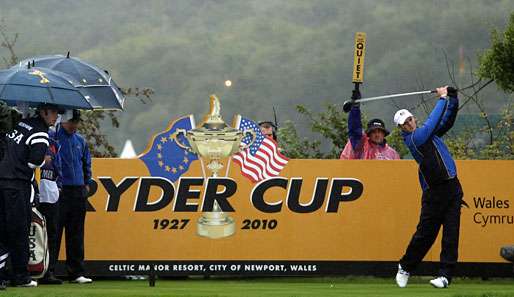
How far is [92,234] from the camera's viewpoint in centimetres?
1418

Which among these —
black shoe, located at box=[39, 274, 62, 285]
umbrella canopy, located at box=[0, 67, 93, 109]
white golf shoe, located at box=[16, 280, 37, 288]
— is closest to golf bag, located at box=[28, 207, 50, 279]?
black shoe, located at box=[39, 274, 62, 285]

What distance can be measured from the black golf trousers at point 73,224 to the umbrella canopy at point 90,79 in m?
1.03

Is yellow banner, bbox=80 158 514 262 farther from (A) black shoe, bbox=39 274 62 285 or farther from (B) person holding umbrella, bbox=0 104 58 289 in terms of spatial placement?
(B) person holding umbrella, bbox=0 104 58 289

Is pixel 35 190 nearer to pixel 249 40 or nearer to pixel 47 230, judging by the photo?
Answer: pixel 47 230

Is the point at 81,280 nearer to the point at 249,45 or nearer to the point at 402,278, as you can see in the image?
the point at 402,278

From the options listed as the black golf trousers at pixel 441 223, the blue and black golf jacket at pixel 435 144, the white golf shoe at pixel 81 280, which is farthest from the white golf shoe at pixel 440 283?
the white golf shoe at pixel 81 280

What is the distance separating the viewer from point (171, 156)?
46.6 feet

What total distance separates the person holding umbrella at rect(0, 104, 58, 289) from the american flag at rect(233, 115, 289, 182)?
2.71m

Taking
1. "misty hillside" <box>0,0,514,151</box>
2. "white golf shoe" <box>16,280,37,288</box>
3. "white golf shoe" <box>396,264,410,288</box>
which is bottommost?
"misty hillside" <box>0,0,514,151</box>

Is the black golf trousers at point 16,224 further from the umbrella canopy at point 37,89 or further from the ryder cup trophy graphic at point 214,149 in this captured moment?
the ryder cup trophy graphic at point 214,149

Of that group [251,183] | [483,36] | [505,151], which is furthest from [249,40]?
[251,183]

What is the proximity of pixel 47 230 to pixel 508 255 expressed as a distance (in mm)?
4804

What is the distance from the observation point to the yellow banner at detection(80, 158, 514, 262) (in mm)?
14156

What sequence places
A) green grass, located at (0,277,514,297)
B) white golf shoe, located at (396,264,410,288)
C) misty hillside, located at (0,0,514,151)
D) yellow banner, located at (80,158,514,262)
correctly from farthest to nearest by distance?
1. misty hillside, located at (0,0,514,151)
2. yellow banner, located at (80,158,514,262)
3. white golf shoe, located at (396,264,410,288)
4. green grass, located at (0,277,514,297)
